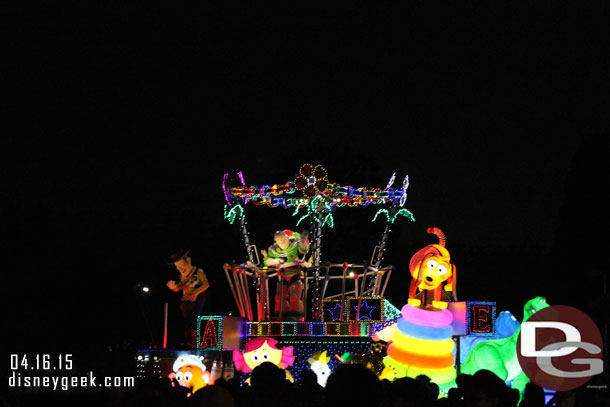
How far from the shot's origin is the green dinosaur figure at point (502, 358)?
22.1m

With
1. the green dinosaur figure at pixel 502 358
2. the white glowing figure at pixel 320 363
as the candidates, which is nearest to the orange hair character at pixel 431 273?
the green dinosaur figure at pixel 502 358

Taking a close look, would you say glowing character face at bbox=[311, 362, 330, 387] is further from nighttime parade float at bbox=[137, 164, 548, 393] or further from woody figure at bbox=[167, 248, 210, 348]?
woody figure at bbox=[167, 248, 210, 348]

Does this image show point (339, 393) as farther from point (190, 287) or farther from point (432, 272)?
point (190, 287)

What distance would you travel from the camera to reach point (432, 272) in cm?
2286

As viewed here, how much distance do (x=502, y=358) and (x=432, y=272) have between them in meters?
2.46

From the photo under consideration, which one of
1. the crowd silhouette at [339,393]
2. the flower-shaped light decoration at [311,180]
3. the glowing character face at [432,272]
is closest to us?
the crowd silhouette at [339,393]

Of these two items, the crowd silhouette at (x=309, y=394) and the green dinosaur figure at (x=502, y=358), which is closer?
the crowd silhouette at (x=309, y=394)

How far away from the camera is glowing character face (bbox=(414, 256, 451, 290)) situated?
22.9 m

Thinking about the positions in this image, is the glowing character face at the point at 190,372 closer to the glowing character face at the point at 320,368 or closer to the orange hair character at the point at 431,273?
the glowing character face at the point at 320,368

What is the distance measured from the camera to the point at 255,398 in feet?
23.1
